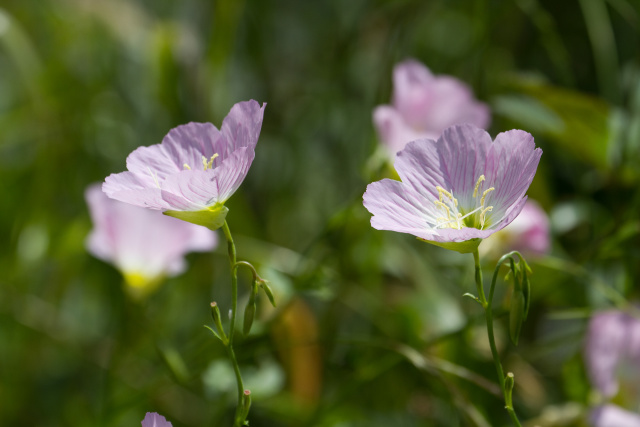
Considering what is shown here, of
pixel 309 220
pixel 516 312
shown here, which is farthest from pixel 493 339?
pixel 309 220

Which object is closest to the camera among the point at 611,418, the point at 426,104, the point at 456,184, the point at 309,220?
the point at 456,184

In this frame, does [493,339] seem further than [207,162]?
No

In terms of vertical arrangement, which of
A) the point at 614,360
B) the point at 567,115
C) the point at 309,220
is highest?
the point at 567,115

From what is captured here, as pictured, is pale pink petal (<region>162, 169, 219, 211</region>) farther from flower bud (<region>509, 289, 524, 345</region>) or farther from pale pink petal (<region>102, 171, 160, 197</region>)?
flower bud (<region>509, 289, 524, 345</region>)

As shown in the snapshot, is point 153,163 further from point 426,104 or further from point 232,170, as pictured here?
point 426,104

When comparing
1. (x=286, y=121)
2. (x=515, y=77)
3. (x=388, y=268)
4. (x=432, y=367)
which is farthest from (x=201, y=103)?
(x=432, y=367)

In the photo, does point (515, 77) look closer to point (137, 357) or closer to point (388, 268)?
point (388, 268)

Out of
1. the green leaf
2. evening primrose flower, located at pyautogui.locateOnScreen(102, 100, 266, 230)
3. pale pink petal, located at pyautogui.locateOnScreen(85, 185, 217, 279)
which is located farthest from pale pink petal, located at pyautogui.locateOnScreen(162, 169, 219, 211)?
the green leaf
